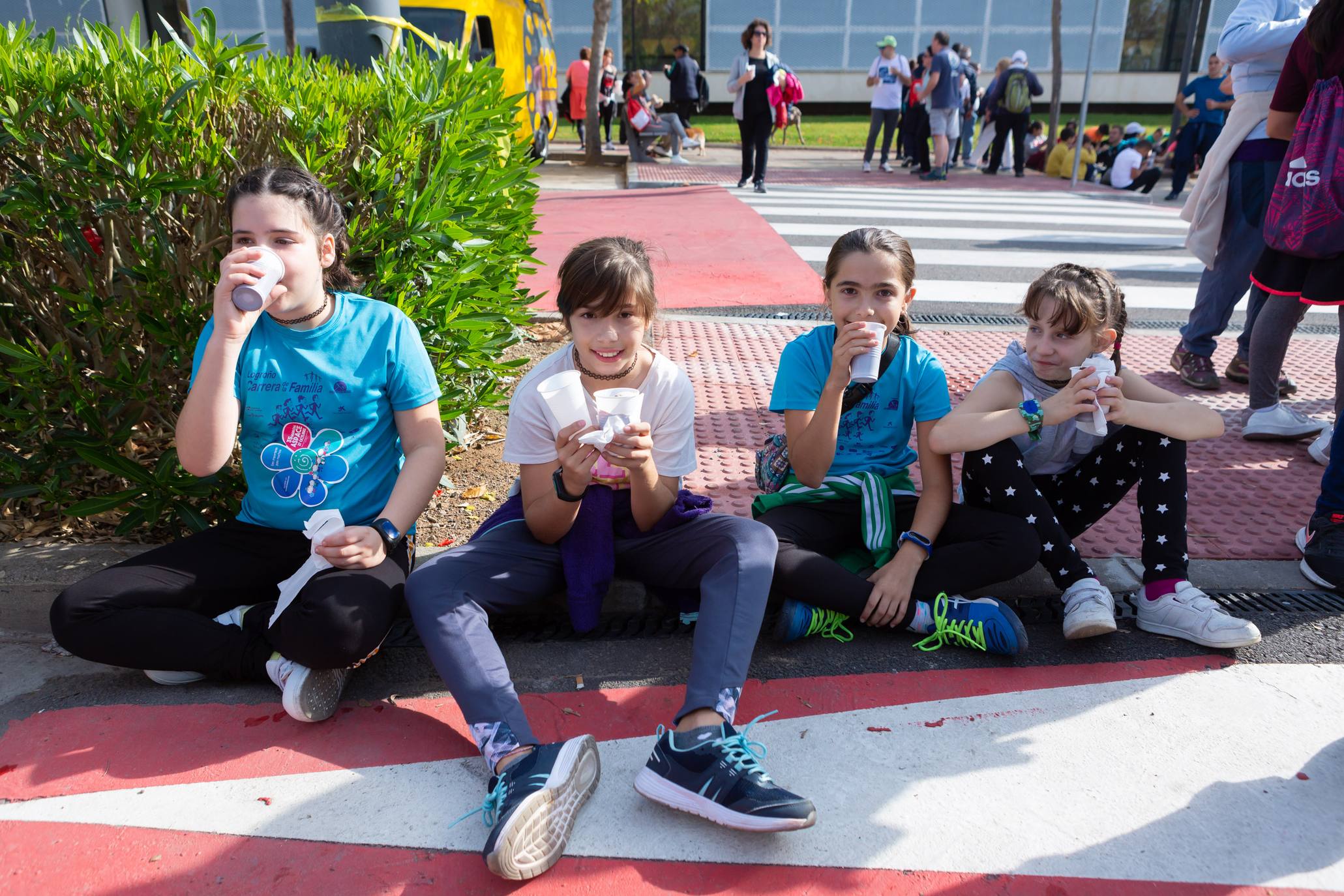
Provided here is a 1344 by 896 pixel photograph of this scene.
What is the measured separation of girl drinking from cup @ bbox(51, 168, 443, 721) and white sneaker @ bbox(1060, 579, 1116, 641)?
182 centimetres

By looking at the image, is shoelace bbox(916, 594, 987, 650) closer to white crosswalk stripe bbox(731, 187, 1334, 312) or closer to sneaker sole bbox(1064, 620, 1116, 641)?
sneaker sole bbox(1064, 620, 1116, 641)

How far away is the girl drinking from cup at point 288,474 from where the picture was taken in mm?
2395

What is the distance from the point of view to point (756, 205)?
10.7m

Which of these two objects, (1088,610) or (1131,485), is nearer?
(1088,610)

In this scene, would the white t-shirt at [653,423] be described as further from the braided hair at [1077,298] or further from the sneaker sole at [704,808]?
the braided hair at [1077,298]

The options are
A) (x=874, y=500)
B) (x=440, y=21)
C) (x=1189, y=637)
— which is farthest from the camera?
(x=440, y=21)

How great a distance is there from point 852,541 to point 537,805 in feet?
4.54

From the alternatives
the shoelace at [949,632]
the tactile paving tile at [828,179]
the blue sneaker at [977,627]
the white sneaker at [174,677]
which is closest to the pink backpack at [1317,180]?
the blue sneaker at [977,627]

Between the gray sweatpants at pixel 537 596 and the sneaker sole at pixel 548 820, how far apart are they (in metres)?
0.13

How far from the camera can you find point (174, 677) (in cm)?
260

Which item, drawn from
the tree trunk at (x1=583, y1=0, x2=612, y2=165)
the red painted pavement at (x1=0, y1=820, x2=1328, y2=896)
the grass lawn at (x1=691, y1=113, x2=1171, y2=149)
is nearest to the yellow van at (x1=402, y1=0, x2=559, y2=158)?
the tree trunk at (x1=583, y1=0, x2=612, y2=165)

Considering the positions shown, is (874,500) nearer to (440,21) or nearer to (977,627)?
(977,627)

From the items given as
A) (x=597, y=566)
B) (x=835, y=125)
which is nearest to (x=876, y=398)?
(x=597, y=566)

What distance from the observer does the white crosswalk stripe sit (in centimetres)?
705
